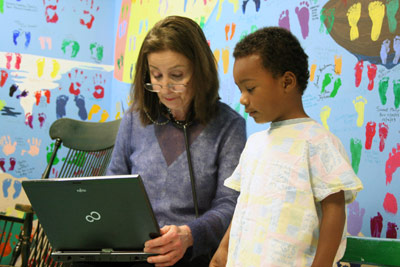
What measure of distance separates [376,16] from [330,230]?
2.31ft

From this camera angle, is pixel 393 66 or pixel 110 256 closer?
pixel 110 256

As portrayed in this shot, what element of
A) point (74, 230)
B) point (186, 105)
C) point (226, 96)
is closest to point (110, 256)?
point (74, 230)

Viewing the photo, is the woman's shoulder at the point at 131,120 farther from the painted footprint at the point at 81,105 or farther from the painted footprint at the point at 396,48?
the painted footprint at the point at 81,105

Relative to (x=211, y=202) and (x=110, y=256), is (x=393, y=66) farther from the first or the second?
(x=110, y=256)

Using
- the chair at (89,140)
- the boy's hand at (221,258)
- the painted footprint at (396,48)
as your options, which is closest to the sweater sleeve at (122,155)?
the boy's hand at (221,258)

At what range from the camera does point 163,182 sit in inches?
56.2

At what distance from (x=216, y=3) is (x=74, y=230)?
1.45 meters

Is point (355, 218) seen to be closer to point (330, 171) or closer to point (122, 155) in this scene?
point (330, 171)

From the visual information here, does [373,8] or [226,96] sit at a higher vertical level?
[373,8]

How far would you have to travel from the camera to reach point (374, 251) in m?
1.10

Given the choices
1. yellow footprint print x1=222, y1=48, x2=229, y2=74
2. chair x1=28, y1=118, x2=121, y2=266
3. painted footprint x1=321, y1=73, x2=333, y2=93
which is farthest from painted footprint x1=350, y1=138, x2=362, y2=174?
chair x1=28, y1=118, x2=121, y2=266

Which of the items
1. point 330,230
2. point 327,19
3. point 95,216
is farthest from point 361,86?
point 95,216

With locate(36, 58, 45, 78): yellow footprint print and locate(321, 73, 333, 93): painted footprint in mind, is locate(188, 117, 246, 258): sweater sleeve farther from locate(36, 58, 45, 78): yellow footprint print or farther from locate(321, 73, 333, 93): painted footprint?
locate(36, 58, 45, 78): yellow footprint print

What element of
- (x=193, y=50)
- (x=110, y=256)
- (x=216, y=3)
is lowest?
(x=110, y=256)
